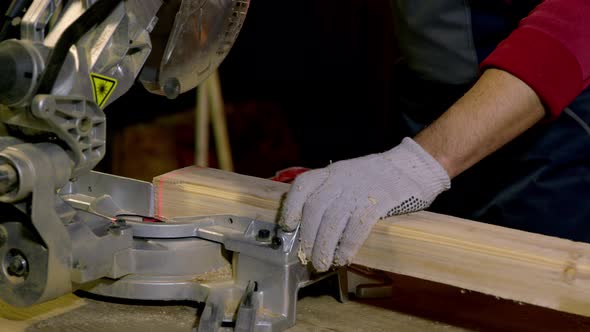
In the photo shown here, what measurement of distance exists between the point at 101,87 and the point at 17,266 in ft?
0.97

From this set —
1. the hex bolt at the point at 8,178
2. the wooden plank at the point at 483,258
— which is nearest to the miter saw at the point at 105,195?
the hex bolt at the point at 8,178

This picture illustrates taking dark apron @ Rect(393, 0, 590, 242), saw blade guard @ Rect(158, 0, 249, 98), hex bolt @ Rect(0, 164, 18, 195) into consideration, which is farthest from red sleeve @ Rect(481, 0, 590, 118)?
hex bolt @ Rect(0, 164, 18, 195)

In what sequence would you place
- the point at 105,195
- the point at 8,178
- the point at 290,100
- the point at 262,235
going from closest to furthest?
1. the point at 8,178
2. the point at 262,235
3. the point at 105,195
4. the point at 290,100

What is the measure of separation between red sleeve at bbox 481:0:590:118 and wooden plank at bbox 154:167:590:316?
0.29 m

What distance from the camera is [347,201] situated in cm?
132

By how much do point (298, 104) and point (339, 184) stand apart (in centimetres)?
269

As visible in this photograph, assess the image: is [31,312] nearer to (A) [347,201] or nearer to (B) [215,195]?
(B) [215,195]

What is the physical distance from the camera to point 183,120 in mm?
3955

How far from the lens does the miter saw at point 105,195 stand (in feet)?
3.80

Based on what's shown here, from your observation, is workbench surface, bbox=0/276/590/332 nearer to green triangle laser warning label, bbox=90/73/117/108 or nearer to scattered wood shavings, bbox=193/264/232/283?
scattered wood shavings, bbox=193/264/232/283

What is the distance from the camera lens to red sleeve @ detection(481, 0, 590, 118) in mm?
1427

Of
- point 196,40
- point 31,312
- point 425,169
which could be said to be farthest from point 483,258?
point 31,312

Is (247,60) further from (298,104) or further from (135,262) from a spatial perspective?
(135,262)

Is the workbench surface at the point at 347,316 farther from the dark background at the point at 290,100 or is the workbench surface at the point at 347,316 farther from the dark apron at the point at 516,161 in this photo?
the dark background at the point at 290,100
